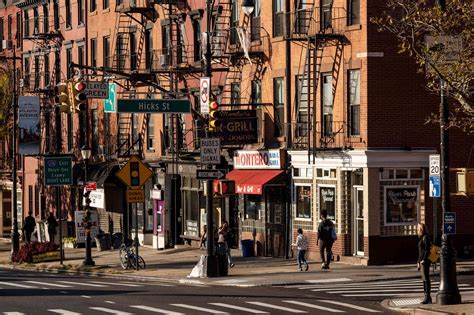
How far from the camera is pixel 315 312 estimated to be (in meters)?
26.7

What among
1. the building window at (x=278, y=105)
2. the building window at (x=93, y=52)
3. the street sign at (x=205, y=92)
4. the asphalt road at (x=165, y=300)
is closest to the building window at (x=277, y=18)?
the building window at (x=278, y=105)

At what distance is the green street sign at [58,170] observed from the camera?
4862 cm

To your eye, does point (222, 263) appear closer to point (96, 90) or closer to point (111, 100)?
point (96, 90)

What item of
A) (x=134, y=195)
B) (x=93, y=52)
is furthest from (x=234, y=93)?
(x=93, y=52)

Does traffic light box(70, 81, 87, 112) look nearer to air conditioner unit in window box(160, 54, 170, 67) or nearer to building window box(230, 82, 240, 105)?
building window box(230, 82, 240, 105)

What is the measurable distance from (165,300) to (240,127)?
17.1 meters

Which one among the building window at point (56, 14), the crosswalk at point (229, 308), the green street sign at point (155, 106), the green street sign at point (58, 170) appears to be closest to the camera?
the crosswalk at point (229, 308)

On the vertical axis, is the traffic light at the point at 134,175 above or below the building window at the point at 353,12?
below

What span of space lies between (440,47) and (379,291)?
28.1 ft

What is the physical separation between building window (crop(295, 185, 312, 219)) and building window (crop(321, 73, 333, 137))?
2393 mm

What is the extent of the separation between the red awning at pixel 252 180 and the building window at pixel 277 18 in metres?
5.25

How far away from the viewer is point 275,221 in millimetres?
46125

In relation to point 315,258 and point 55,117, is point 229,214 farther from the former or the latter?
point 55,117

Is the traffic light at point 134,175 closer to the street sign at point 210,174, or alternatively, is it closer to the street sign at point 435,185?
the street sign at point 210,174
